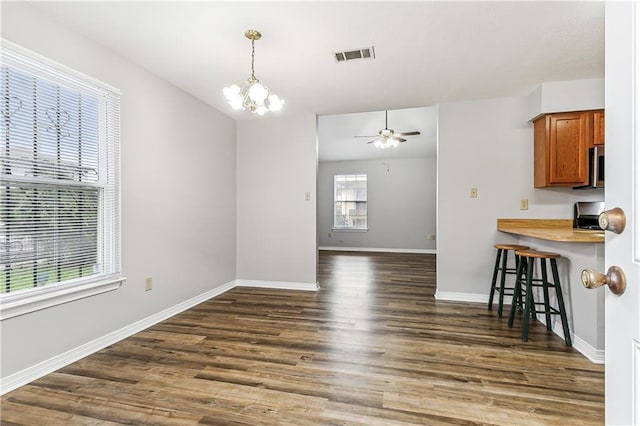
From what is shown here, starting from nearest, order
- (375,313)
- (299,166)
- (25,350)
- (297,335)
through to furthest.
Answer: (25,350), (297,335), (375,313), (299,166)

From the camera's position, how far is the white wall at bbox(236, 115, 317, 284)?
14.3 feet

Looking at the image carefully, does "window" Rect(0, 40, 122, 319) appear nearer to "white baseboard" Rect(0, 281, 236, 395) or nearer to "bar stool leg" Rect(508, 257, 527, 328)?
"white baseboard" Rect(0, 281, 236, 395)

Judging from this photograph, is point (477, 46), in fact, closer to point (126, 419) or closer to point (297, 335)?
point (297, 335)

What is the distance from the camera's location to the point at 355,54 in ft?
8.71

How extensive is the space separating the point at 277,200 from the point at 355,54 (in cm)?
238

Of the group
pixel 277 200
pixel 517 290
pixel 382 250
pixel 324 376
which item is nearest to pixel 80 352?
pixel 324 376

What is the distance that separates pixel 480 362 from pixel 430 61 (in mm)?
2558

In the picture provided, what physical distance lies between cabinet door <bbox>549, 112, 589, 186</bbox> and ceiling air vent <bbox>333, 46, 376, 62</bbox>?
2207 mm

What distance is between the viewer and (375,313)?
3338 millimetres

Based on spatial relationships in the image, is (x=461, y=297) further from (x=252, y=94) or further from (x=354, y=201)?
(x=354, y=201)

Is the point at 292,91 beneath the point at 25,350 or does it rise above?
above

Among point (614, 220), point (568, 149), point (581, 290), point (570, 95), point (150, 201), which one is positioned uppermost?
point (570, 95)

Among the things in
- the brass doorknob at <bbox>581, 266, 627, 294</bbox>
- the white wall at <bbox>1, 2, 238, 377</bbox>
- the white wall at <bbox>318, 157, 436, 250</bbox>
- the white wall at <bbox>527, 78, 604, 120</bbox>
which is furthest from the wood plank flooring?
the white wall at <bbox>318, 157, 436, 250</bbox>


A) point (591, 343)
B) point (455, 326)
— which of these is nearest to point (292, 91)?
point (455, 326)
